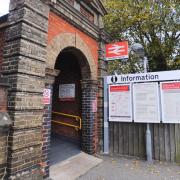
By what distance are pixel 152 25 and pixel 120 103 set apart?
6953mm

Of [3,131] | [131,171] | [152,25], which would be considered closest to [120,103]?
[131,171]

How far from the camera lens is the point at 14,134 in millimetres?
3795

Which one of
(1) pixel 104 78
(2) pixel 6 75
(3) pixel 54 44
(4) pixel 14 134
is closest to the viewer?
(4) pixel 14 134

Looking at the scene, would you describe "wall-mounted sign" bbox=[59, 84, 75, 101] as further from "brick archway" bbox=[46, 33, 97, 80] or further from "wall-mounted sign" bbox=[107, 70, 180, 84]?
"wall-mounted sign" bbox=[107, 70, 180, 84]

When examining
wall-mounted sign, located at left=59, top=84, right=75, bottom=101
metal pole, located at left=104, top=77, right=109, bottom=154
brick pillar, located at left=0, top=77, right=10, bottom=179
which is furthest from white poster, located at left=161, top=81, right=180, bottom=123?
brick pillar, located at left=0, top=77, right=10, bottom=179

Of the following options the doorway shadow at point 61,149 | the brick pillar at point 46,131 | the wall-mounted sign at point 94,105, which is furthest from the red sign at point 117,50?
the doorway shadow at point 61,149

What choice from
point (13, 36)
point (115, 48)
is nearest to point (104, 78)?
point (115, 48)

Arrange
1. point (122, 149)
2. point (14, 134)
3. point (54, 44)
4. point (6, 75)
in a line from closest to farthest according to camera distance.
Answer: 1. point (14, 134)
2. point (6, 75)
3. point (54, 44)
4. point (122, 149)

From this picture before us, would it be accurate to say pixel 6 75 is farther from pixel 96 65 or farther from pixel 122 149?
pixel 122 149

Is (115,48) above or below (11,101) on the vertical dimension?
above

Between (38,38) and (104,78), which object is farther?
(104,78)

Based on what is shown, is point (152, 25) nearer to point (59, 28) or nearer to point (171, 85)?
point (171, 85)

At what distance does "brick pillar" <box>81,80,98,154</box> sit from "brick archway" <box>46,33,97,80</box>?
1.27 ft

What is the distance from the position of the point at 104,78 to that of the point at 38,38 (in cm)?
348
